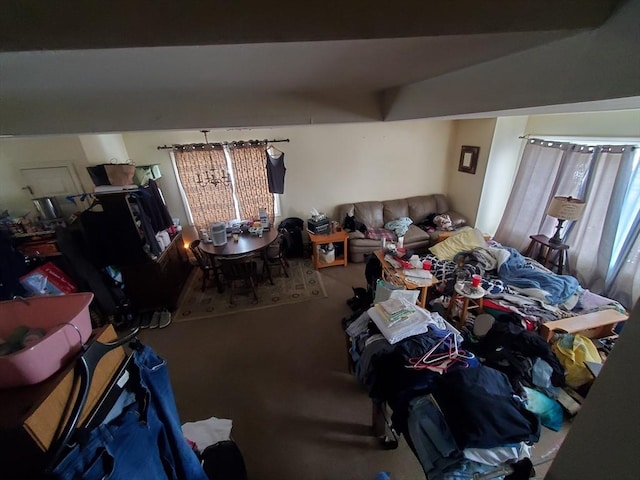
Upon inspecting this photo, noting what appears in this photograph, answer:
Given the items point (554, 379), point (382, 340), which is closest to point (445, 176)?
point (554, 379)

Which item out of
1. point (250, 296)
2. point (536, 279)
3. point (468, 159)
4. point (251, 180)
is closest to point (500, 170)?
point (468, 159)

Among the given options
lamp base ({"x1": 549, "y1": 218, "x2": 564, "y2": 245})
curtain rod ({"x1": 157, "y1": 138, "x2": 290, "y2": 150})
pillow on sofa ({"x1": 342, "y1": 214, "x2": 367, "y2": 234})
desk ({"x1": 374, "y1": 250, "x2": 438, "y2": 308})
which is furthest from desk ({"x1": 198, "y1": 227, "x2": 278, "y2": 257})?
lamp base ({"x1": 549, "y1": 218, "x2": 564, "y2": 245})

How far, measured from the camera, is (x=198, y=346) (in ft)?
9.07

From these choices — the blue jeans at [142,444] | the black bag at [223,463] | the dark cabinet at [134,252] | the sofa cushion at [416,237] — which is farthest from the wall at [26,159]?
the sofa cushion at [416,237]

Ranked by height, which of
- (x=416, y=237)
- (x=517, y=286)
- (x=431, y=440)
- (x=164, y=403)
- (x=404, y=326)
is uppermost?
(x=164, y=403)

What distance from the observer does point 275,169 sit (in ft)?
13.2

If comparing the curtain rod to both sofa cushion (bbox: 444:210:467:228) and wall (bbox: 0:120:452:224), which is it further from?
sofa cushion (bbox: 444:210:467:228)

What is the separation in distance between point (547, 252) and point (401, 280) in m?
2.25

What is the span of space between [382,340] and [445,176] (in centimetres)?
427

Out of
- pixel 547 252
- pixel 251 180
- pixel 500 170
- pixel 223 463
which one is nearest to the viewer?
pixel 223 463

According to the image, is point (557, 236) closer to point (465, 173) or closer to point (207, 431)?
point (465, 173)

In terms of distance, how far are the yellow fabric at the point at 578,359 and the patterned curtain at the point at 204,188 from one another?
4398mm

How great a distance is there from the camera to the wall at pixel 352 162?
412cm

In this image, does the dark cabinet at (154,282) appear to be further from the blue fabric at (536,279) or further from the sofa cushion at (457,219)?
the sofa cushion at (457,219)
